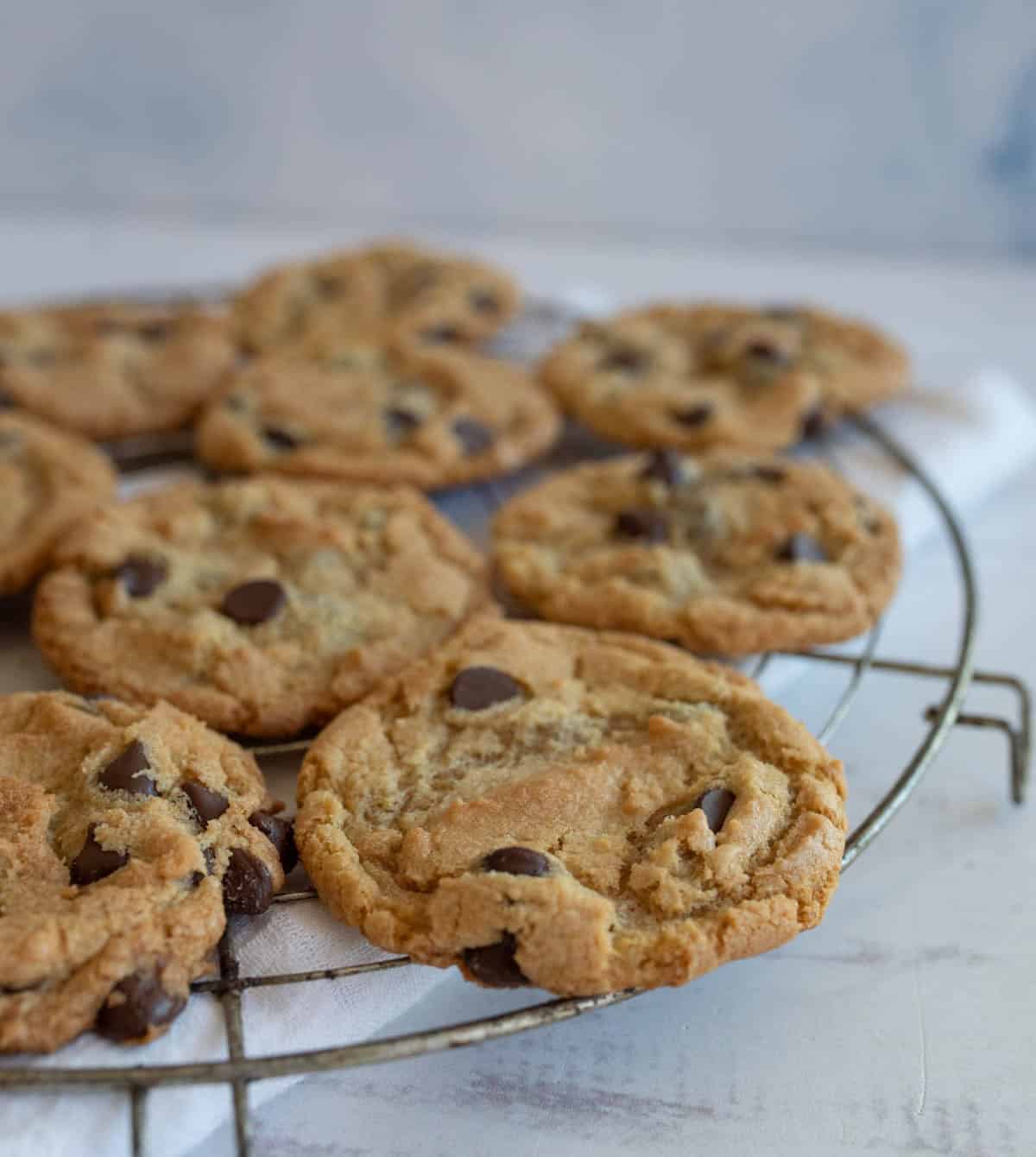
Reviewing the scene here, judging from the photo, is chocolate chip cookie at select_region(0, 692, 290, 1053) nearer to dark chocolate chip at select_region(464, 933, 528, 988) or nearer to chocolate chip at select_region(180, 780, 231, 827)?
chocolate chip at select_region(180, 780, 231, 827)

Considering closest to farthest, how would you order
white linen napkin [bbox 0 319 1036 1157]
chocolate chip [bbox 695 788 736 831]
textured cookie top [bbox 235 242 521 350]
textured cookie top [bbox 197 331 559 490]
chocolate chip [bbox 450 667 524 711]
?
white linen napkin [bbox 0 319 1036 1157], chocolate chip [bbox 695 788 736 831], chocolate chip [bbox 450 667 524 711], textured cookie top [bbox 197 331 559 490], textured cookie top [bbox 235 242 521 350]

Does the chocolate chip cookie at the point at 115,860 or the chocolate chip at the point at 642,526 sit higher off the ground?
the chocolate chip at the point at 642,526

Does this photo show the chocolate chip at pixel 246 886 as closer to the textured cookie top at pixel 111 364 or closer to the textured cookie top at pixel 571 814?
the textured cookie top at pixel 571 814

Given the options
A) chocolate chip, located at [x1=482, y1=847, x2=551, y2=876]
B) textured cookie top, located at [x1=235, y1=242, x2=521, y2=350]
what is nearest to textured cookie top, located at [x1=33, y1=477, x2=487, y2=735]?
chocolate chip, located at [x1=482, y1=847, x2=551, y2=876]

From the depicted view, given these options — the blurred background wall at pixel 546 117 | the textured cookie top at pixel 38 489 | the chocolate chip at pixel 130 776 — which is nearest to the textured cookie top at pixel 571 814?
the chocolate chip at pixel 130 776

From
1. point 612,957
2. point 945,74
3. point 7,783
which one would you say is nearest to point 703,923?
point 612,957

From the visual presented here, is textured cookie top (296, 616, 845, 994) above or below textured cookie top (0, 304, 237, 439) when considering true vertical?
below

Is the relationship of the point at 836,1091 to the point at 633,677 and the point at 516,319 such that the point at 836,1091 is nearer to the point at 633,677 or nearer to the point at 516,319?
the point at 633,677
